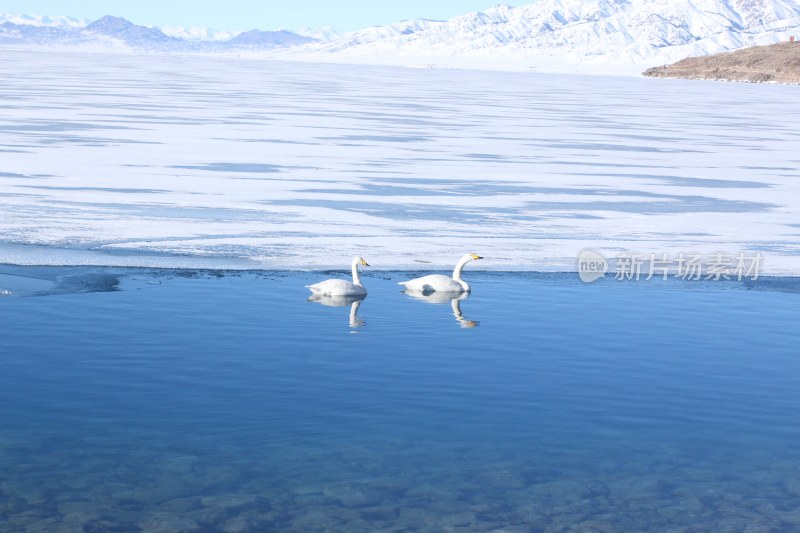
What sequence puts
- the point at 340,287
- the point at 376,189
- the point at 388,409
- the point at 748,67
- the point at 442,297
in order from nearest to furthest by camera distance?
the point at 388,409 < the point at 340,287 < the point at 442,297 < the point at 376,189 < the point at 748,67

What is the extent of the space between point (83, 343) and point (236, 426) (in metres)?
2.14

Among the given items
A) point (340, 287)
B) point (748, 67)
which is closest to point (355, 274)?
point (340, 287)

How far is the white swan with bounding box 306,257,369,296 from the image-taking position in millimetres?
9781

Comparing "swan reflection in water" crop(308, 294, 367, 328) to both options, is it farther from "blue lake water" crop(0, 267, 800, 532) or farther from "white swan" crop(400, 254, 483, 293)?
"white swan" crop(400, 254, 483, 293)

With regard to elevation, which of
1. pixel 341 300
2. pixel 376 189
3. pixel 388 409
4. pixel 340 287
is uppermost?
pixel 376 189

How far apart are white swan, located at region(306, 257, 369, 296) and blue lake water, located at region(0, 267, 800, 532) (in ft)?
0.58

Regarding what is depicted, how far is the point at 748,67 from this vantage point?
119 metres

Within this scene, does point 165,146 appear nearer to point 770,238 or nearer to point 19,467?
point 770,238

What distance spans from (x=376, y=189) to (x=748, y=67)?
11043 centimetres

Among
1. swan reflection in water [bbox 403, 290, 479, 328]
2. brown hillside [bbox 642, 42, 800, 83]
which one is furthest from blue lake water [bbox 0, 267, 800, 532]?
brown hillside [bbox 642, 42, 800, 83]

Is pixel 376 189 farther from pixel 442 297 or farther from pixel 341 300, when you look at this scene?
pixel 341 300

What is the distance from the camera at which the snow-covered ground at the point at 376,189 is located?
11.9 metres

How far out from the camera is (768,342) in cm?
903

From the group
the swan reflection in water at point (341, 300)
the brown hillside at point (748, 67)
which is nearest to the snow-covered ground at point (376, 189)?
the swan reflection in water at point (341, 300)
